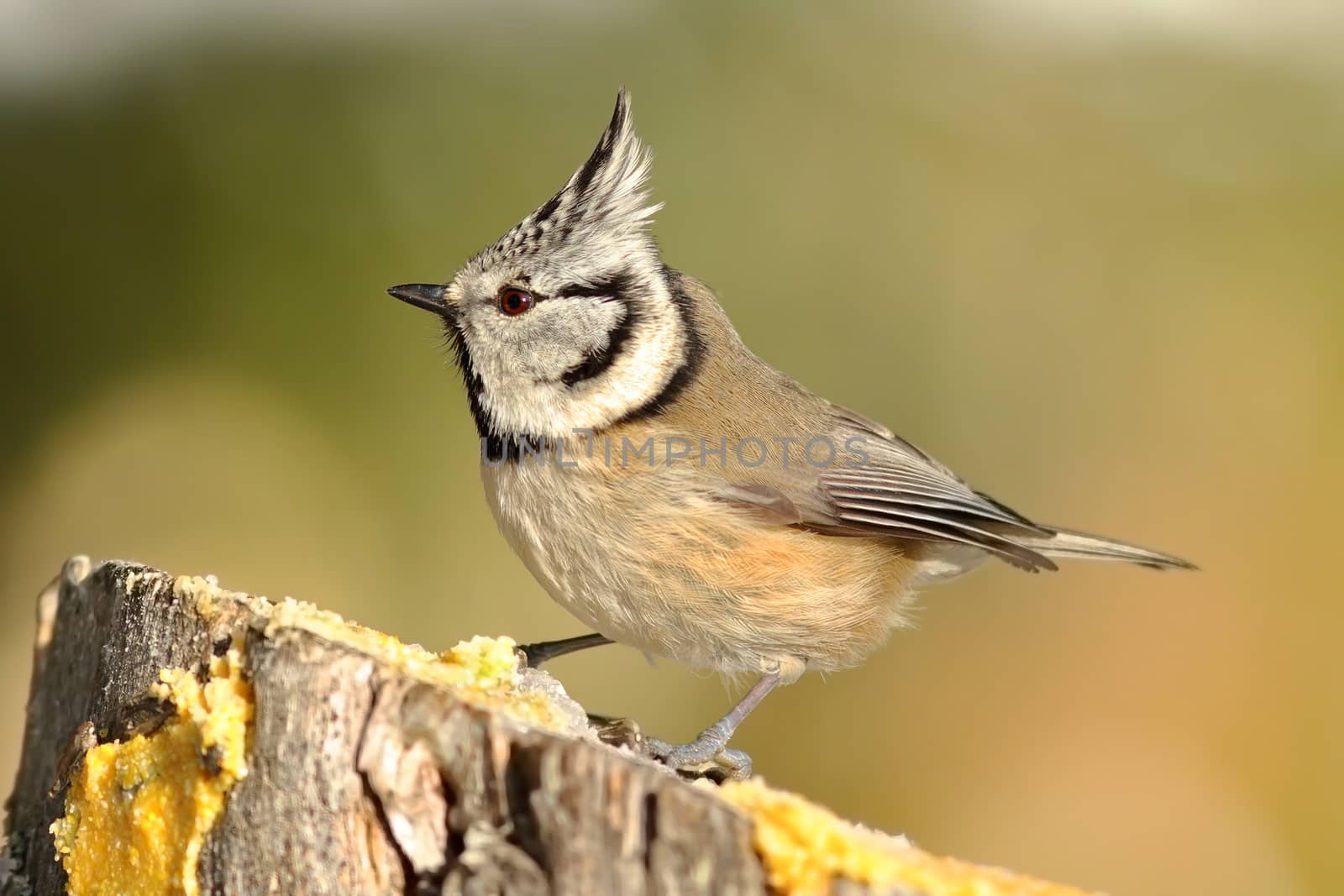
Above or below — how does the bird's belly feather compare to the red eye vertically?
below

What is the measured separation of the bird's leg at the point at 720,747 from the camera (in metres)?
2.53

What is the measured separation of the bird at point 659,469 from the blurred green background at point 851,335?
7.58 ft

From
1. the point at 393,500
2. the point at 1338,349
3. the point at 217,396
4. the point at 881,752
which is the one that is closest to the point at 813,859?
the point at 881,752

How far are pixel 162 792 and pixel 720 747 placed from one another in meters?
1.35

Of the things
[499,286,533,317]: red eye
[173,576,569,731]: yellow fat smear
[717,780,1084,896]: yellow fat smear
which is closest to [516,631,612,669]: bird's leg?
[499,286,533,317]: red eye

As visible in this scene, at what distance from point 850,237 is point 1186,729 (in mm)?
3004

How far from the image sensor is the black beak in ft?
10.2

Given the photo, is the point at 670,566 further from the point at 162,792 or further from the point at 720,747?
the point at 162,792

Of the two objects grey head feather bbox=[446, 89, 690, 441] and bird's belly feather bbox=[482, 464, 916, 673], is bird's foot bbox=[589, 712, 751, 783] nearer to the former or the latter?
bird's belly feather bbox=[482, 464, 916, 673]

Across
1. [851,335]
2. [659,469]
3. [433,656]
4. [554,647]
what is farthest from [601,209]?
[851,335]

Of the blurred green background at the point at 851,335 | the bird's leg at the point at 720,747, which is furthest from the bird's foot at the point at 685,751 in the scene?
the blurred green background at the point at 851,335

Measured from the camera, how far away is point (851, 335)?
5875 mm

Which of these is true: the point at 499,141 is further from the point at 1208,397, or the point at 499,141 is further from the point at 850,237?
the point at 1208,397

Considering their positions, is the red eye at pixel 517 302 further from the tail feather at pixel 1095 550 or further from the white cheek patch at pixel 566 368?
the tail feather at pixel 1095 550
